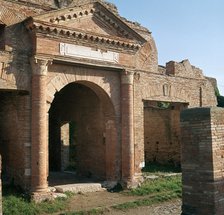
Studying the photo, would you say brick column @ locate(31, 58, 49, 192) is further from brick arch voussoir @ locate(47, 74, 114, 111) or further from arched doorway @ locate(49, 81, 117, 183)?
arched doorway @ locate(49, 81, 117, 183)

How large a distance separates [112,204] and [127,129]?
3.33 m

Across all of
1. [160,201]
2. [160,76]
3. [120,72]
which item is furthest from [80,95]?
[160,201]

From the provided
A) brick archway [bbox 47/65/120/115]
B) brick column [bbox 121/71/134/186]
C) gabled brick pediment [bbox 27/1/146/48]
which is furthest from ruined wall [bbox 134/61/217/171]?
gabled brick pediment [bbox 27/1/146/48]

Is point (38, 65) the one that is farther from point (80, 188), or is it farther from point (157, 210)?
point (157, 210)

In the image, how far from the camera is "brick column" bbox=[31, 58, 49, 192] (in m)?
Result: 11.5

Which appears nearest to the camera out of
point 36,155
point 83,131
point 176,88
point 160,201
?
point 36,155

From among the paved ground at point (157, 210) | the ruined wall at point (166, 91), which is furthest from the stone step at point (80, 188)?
the paved ground at point (157, 210)

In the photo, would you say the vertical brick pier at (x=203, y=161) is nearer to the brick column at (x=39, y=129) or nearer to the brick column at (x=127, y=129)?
the brick column at (x=39, y=129)

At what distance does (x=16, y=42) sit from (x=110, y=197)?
636 cm

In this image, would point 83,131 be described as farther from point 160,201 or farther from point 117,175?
point 160,201

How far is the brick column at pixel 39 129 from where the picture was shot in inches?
451

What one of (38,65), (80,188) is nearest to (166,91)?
(80,188)

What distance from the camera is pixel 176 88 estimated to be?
1717 cm

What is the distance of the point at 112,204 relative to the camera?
37.6ft
